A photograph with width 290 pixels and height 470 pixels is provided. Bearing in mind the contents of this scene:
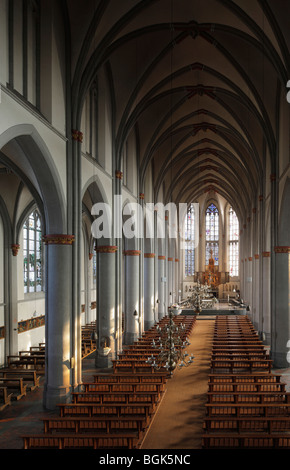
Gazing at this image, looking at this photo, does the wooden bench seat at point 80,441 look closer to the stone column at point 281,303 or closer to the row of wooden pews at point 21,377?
the row of wooden pews at point 21,377

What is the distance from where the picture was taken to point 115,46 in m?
19.0

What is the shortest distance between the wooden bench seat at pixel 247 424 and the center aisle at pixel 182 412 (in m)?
0.55

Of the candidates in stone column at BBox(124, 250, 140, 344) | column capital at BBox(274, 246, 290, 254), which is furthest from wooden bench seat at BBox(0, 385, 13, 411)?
column capital at BBox(274, 246, 290, 254)

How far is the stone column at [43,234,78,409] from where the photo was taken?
16594 millimetres

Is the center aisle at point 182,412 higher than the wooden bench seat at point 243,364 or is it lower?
lower

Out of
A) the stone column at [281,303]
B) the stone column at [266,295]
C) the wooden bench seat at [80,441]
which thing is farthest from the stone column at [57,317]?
the stone column at [266,295]

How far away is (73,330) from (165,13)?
13958 millimetres

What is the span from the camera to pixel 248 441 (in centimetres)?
1196

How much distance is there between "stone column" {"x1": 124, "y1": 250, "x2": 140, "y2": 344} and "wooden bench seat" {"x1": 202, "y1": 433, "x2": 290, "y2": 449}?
16727mm

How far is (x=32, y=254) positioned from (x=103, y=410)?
59.6 feet

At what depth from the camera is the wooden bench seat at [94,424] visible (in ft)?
40.5

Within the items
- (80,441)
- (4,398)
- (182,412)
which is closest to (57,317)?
(4,398)
